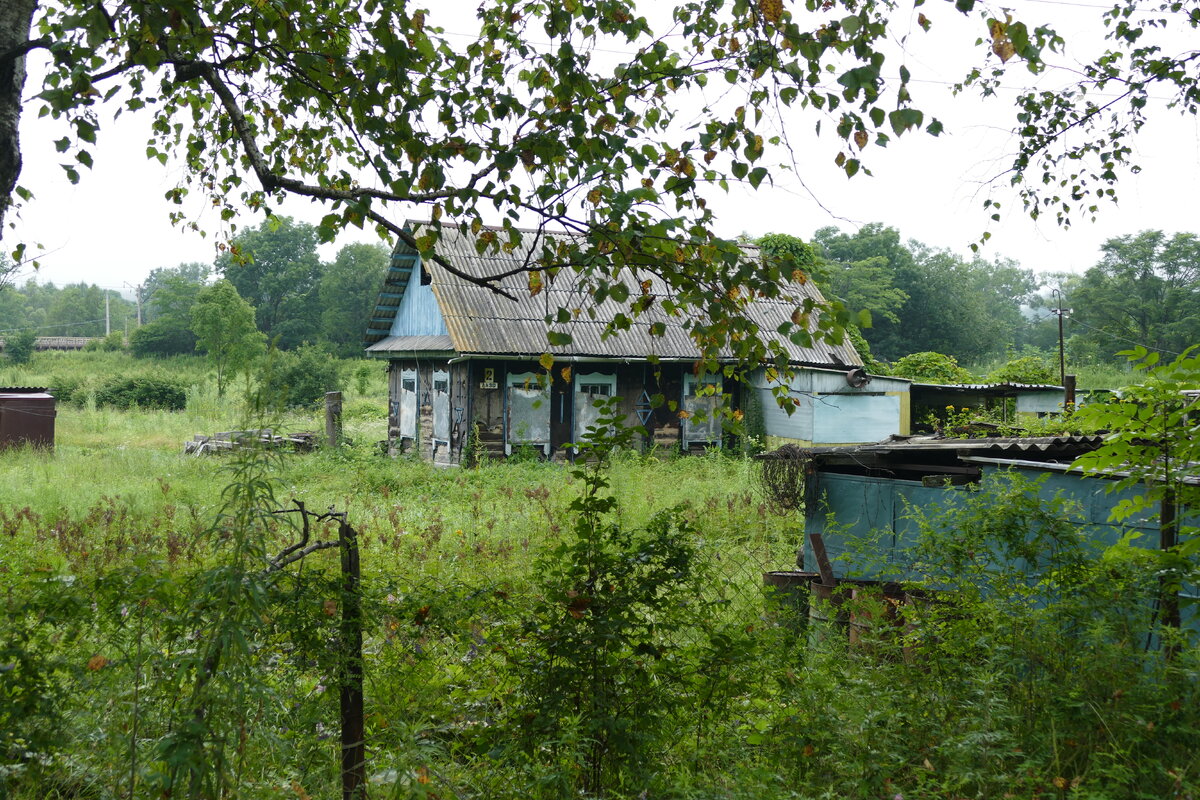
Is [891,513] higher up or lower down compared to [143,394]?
lower down

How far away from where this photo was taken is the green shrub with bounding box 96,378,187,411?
33.6m

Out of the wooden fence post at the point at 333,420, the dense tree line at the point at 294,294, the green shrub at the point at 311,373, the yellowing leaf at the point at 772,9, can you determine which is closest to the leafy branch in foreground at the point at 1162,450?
the yellowing leaf at the point at 772,9

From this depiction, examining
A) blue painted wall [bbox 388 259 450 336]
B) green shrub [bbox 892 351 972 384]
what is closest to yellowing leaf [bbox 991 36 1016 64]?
blue painted wall [bbox 388 259 450 336]

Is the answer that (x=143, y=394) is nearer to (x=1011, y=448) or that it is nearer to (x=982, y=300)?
(x=1011, y=448)

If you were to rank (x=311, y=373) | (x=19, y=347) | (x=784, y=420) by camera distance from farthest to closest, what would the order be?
(x=19, y=347) < (x=311, y=373) < (x=784, y=420)

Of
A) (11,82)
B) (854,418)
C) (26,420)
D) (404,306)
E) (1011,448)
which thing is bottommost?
(26,420)

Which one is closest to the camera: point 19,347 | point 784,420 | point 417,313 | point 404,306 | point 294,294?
point 784,420

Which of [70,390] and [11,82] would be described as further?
[70,390]

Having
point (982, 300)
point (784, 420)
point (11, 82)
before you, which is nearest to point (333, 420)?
point (784, 420)

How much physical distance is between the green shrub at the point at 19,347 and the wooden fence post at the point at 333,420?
38566 mm

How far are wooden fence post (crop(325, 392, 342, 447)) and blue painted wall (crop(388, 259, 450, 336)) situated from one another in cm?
224

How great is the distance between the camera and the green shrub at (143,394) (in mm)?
33562

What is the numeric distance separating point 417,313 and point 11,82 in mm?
16524

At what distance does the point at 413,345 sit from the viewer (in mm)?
18984
